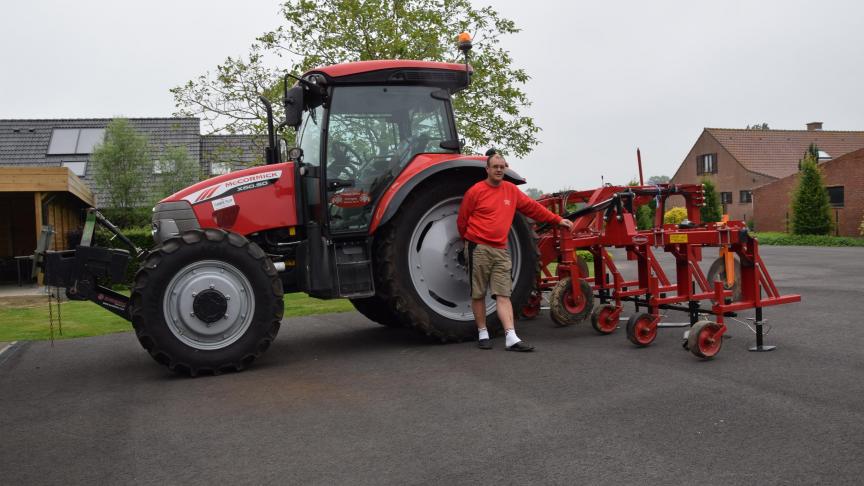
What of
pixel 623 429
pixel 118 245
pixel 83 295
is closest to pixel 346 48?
pixel 118 245

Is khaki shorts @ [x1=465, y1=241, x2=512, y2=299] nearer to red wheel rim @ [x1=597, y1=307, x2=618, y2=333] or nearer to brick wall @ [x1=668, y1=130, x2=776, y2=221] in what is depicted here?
red wheel rim @ [x1=597, y1=307, x2=618, y2=333]

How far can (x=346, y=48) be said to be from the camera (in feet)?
60.3

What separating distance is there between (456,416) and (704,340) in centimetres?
248

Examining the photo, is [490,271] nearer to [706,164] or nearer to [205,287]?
[205,287]

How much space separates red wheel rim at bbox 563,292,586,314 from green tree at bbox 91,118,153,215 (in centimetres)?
2339

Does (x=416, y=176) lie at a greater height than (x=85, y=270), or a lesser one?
greater

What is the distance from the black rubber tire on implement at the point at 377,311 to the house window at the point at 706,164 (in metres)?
45.6

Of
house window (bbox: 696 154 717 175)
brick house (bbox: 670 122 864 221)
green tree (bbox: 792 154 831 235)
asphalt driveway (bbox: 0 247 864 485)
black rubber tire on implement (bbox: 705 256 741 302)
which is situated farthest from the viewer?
house window (bbox: 696 154 717 175)

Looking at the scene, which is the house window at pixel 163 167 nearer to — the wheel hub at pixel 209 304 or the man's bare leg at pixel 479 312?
the wheel hub at pixel 209 304

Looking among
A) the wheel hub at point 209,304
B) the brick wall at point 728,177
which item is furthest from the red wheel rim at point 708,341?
the brick wall at point 728,177

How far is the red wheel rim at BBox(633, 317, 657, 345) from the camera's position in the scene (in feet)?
21.3

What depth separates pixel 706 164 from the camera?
5041cm

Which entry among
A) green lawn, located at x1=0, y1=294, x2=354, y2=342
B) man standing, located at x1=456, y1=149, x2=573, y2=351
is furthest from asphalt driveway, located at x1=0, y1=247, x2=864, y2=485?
green lawn, located at x1=0, y1=294, x2=354, y2=342

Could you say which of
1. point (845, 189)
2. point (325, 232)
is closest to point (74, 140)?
point (325, 232)
